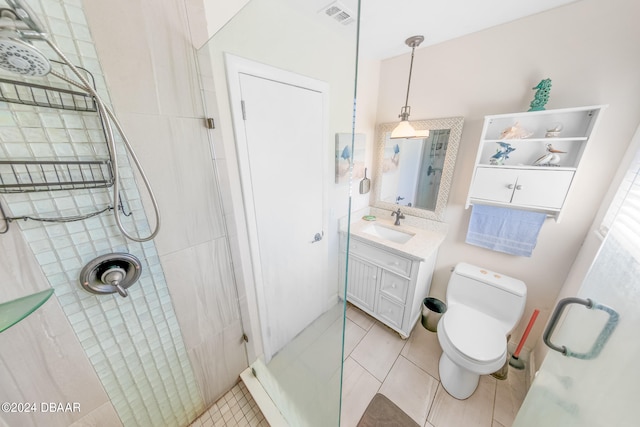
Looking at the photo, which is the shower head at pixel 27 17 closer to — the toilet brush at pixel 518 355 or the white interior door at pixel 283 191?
the white interior door at pixel 283 191

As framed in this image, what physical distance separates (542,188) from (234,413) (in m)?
2.37

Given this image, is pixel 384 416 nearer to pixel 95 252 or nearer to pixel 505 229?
pixel 505 229

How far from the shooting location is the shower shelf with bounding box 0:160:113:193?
1.86 feet

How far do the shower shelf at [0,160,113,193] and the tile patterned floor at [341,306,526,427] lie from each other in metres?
1.79

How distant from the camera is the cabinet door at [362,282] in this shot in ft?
5.73

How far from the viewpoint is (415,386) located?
140cm

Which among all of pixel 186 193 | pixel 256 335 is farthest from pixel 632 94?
pixel 256 335

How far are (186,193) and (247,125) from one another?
1.42 feet

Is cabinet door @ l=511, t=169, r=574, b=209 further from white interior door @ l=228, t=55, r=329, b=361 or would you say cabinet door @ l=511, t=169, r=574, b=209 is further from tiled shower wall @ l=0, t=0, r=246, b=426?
tiled shower wall @ l=0, t=0, r=246, b=426

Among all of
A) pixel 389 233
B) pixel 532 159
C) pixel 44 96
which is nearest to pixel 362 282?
pixel 389 233

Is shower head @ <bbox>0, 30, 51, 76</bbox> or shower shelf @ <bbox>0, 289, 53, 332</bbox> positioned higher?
shower head @ <bbox>0, 30, 51, 76</bbox>

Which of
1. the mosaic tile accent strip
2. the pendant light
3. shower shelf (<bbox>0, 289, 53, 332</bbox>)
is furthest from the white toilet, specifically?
shower shelf (<bbox>0, 289, 53, 332</bbox>)

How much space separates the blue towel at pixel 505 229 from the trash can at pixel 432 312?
2.30 ft

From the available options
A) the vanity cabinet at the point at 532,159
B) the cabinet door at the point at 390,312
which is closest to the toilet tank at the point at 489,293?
the cabinet door at the point at 390,312
